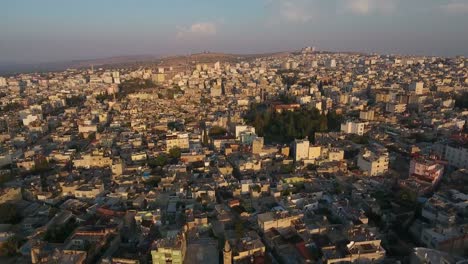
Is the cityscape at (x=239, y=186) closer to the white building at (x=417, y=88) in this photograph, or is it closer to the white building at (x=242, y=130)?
the white building at (x=242, y=130)

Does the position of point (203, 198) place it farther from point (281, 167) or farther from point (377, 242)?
point (377, 242)

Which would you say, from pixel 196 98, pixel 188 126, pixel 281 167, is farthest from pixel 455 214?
pixel 196 98

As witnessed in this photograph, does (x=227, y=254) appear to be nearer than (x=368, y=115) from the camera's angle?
Yes

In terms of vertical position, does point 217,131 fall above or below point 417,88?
below

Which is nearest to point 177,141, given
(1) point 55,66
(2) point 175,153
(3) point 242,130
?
(2) point 175,153

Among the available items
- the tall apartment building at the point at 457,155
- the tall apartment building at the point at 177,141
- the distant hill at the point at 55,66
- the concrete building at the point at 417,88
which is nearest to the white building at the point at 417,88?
the concrete building at the point at 417,88

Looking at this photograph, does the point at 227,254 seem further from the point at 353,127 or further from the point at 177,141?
the point at 353,127

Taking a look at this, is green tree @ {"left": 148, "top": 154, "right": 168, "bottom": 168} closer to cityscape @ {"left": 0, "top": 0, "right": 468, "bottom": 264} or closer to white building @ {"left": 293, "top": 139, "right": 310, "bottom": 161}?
cityscape @ {"left": 0, "top": 0, "right": 468, "bottom": 264}

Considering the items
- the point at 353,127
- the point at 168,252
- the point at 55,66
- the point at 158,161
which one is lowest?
the point at 158,161

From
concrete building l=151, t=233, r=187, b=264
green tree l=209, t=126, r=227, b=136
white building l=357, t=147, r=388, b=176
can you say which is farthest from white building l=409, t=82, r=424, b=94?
concrete building l=151, t=233, r=187, b=264
